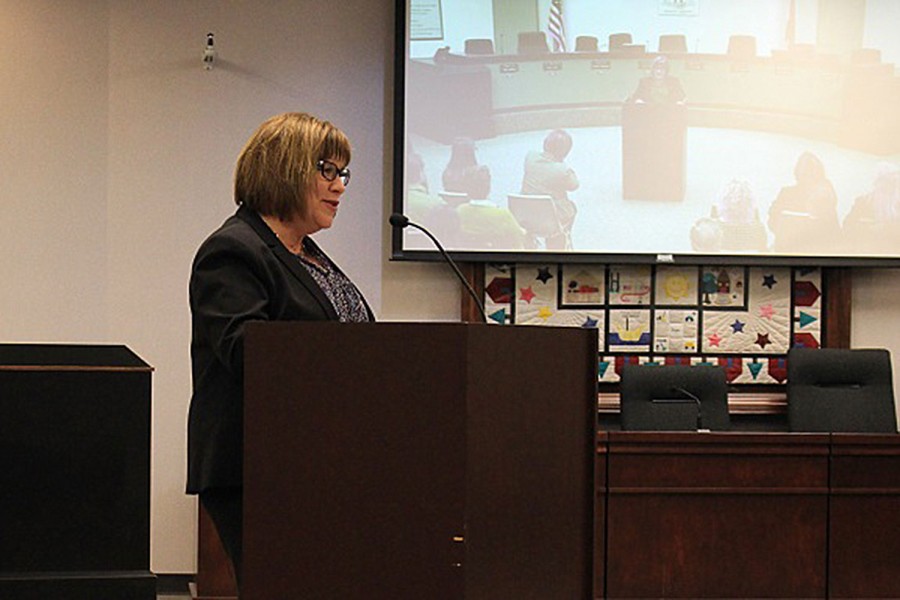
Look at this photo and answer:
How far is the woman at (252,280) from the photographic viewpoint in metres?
2.27

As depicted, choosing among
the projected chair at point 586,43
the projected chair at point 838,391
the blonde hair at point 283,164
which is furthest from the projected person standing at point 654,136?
the blonde hair at point 283,164

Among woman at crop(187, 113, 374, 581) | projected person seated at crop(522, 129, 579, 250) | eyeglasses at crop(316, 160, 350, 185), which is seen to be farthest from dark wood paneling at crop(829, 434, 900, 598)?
eyeglasses at crop(316, 160, 350, 185)

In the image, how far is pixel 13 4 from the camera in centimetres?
578

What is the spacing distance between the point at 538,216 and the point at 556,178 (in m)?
0.19

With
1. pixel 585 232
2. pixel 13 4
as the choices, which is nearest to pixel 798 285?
pixel 585 232

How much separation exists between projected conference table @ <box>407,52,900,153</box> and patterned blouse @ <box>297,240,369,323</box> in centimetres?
343

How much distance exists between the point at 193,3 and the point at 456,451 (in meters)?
4.40

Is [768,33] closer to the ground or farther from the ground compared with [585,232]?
farther from the ground

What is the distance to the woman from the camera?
2.27m

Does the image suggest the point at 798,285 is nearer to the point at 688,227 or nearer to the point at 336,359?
the point at 688,227

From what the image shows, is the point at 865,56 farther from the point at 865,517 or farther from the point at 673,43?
the point at 865,517

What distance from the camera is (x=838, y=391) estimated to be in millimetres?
5871

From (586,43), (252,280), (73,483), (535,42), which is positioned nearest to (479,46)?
(535,42)

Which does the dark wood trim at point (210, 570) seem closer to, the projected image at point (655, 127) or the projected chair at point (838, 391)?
the projected image at point (655, 127)
